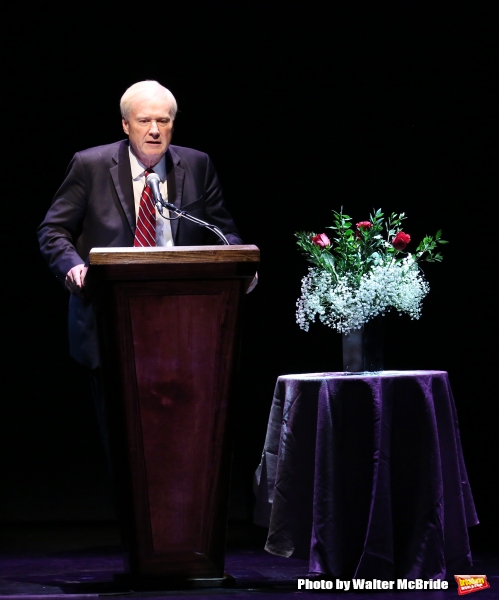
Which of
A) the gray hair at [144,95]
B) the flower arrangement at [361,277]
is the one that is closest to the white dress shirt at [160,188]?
the gray hair at [144,95]

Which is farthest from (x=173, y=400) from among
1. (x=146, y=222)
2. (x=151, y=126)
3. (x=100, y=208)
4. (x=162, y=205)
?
(x=151, y=126)

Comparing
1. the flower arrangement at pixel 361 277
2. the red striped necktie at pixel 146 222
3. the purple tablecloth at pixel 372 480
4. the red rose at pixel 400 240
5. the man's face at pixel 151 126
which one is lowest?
the purple tablecloth at pixel 372 480

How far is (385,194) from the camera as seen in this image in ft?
15.9

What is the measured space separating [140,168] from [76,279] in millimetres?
532

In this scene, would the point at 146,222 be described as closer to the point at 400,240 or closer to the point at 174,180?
the point at 174,180

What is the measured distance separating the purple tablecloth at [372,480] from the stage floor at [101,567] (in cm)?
14

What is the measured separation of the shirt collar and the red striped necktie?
3.3 inches

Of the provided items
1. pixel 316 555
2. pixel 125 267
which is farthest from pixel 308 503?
pixel 125 267

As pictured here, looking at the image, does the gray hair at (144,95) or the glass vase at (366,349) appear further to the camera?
the glass vase at (366,349)

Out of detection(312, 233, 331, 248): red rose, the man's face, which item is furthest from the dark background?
the man's face

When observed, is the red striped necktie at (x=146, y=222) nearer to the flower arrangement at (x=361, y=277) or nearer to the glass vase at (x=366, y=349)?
the flower arrangement at (x=361, y=277)

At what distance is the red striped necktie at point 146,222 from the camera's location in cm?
306

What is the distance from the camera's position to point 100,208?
10.3 feet

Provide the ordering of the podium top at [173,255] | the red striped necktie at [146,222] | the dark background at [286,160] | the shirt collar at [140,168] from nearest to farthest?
the podium top at [173,255], the red striped necktie at [146,222], the shirt collar at [140,168], the dark background at [286,160]
